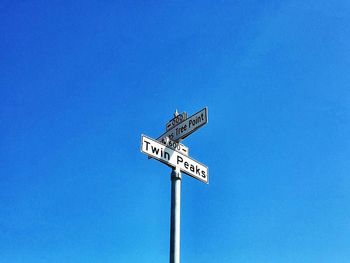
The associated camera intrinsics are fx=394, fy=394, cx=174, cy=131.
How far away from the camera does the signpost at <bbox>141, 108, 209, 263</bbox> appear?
234 inches

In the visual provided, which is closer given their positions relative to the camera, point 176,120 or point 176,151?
point 176,151

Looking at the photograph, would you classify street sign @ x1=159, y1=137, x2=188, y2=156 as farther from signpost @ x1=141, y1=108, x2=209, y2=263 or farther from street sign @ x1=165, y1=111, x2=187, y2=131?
street sign @ x1=165, y1=111, x2=187, y2=131

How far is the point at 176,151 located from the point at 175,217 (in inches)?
48.0

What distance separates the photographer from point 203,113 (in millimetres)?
6578

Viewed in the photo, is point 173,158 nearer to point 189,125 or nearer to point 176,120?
point 189,125

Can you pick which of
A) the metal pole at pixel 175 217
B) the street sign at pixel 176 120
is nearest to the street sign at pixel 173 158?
the metal pole at pixel 175 217

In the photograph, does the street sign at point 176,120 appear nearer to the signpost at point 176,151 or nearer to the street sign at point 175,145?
the signpost at point 176,151

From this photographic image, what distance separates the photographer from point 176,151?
653 centimetres

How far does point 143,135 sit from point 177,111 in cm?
108

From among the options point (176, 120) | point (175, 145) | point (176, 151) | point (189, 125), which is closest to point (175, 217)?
point (176, 151)

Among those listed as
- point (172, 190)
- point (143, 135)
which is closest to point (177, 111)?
point (143, 135)

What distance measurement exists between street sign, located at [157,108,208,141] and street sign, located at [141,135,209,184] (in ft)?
1.05

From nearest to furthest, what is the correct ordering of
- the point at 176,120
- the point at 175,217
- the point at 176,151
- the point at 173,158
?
the point at 175,217, the point at 173,158, the point at 176,151, the point at 176,120

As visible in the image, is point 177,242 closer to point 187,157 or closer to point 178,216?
point 178,216
